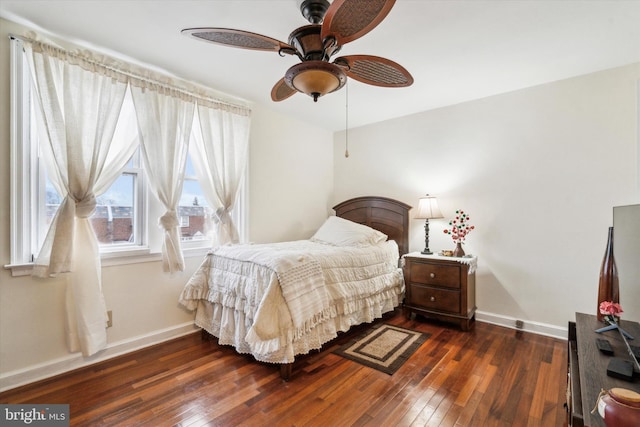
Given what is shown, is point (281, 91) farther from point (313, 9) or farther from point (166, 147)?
point (166, 147)

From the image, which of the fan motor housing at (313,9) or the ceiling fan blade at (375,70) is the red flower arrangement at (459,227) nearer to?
the ceiling fan blade at (375,70)

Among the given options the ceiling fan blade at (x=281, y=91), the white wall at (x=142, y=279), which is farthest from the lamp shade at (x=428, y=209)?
the ceiling fan blade at (x=281, y=91)

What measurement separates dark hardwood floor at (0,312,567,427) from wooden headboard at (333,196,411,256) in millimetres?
1535

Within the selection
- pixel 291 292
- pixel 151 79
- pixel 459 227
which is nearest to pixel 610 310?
pixel 459 227

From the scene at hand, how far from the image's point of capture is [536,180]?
2.90 meters

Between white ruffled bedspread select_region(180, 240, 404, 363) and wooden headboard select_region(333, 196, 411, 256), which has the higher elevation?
wooden headboard select_region(333, 196, 411, 256)

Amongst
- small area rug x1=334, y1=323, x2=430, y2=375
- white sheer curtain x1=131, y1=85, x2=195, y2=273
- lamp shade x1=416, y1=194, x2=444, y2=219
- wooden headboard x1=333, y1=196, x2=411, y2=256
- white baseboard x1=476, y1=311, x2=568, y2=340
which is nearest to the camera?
small area rug x1=334, y1=323, x2=430, y2=375

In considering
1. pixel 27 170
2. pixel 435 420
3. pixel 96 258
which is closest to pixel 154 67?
pixel 27 170

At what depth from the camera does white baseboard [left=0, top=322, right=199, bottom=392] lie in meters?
1.94

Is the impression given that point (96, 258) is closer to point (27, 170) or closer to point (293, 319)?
point (27, 170)

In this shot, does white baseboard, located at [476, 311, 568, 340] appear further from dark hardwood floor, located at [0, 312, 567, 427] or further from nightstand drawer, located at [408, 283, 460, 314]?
nightstand drawer, located at [408, 283, 460, 314]

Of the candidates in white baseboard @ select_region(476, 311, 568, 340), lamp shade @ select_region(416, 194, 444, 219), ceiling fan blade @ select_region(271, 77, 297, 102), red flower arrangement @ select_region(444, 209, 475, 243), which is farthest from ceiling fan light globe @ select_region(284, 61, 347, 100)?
white baseboard @ select_region(476, 311, 568, 340)

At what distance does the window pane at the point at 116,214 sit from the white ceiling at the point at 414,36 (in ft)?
3.56

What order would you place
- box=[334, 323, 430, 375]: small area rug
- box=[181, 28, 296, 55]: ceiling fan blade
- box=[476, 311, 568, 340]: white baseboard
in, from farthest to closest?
box=[476, 311, 568, 340]: white baseboard < box=[334, 323, 430, 375]: small area rug < box=[181, 28, 296, 55]: ceiling fan blade
